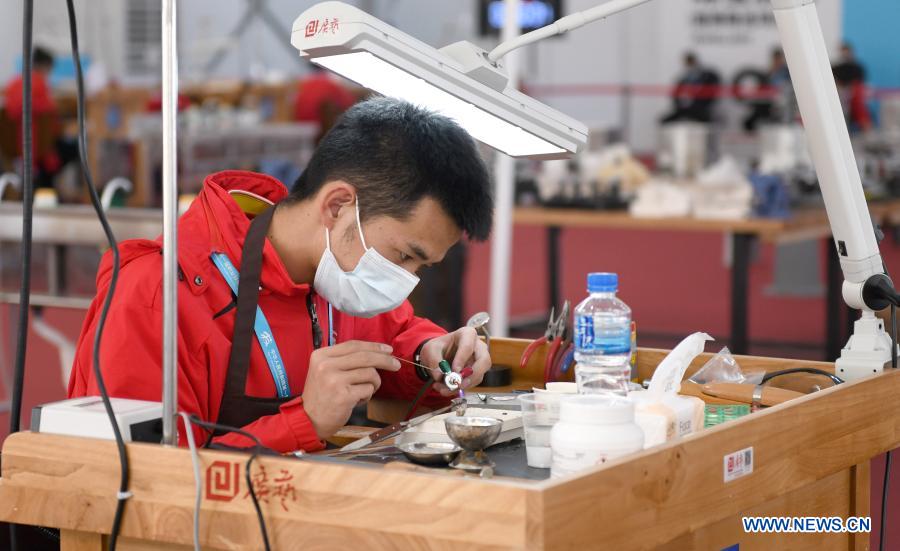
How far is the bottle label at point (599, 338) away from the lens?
187 centimetres

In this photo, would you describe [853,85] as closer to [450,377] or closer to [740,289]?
[740,289]

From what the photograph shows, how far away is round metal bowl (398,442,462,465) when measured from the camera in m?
1.73

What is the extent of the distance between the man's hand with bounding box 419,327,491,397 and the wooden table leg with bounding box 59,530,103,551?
795mm

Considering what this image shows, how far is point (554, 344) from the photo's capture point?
97.2 inches

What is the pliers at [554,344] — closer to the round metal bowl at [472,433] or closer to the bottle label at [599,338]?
the bottle label at [599,338]

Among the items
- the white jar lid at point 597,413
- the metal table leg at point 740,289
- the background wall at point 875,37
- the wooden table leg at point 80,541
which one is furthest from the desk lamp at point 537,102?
the background wall at point 875,37

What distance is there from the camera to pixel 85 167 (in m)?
1.59

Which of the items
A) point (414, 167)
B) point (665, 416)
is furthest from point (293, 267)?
point (665, 416)

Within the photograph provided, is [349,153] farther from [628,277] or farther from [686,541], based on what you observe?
[628,277]

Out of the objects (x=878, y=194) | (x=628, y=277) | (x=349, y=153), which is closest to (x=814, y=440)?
(x=349, y=153)

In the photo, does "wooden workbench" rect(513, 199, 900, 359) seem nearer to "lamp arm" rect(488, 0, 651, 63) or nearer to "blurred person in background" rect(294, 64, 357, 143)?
"lamp arm" rect(488, 0, 651, 63)

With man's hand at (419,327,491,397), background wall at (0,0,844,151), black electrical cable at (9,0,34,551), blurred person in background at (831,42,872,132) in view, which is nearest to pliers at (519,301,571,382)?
man's hand at (419,327,491,397)

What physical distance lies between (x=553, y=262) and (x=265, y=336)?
17.2 feet

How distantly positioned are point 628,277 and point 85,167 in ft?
25.1
